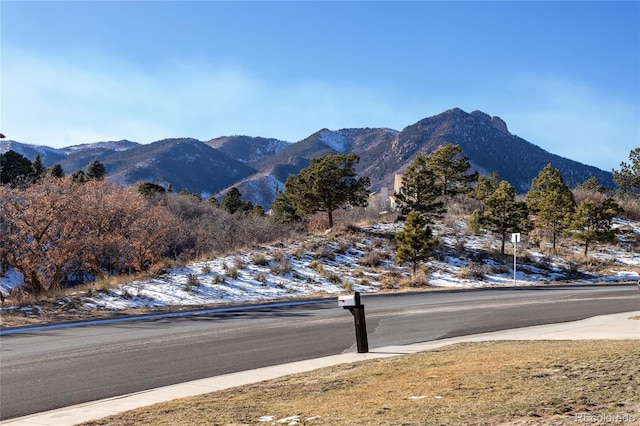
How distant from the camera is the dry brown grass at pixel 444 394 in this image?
561cm

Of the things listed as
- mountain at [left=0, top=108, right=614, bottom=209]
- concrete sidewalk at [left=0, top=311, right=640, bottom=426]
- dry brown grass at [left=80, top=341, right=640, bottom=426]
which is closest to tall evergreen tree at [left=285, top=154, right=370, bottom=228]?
concrete sidewalk at [left=0, top=311, right=640, bottom=426]

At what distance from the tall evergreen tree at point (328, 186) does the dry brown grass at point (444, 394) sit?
30625 millimetres

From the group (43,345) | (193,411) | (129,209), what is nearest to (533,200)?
(129,209)

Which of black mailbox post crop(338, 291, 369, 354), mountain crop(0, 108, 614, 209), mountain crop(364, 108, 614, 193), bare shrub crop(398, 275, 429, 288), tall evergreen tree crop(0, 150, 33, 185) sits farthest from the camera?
mountain crop(0, 108, 614, 209)

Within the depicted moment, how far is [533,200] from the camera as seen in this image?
47.3m

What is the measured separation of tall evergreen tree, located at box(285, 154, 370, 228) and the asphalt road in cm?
1782

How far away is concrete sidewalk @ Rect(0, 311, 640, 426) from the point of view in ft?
24.0

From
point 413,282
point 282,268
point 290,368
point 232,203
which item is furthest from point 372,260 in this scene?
point 232,203

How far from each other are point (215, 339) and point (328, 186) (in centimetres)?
2684

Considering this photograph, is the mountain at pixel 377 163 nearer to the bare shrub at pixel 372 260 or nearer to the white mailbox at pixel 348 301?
the bare shrub at pixel 372 260

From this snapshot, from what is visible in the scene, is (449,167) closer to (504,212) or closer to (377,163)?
(504,212)

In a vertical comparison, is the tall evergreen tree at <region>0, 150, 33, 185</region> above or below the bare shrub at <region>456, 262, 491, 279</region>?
above

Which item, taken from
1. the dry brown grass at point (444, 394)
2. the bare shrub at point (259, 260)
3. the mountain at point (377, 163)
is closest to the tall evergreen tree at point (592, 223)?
the bare shrub at point (259, 260)

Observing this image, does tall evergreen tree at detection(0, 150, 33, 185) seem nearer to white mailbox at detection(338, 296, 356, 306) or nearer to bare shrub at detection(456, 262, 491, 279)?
bare shrub at detection(456, 262, 491, 279)
